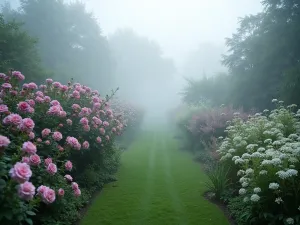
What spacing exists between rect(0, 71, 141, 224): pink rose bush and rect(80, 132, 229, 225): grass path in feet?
2.14

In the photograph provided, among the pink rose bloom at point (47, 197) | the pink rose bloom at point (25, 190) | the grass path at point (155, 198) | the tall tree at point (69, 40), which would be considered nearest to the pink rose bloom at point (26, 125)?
the pink rose bloom at point (47, 197)

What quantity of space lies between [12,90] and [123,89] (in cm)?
3966

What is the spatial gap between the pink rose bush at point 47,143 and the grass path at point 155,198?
0.65 meters

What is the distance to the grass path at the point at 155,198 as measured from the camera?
498 centimetres

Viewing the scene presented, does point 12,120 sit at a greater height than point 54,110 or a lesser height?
lesser

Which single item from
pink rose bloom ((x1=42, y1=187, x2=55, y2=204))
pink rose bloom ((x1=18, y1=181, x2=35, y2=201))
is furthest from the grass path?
pink rose bloom ((x1=18, y1=181, x2=35, y2=201))

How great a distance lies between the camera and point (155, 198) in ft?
20.1

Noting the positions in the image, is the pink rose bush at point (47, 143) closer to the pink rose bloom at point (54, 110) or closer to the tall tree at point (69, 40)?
the pink rose bloom at point (54, 110)

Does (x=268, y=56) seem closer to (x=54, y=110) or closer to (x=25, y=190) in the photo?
(x=54, y=110)

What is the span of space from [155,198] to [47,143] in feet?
10.6

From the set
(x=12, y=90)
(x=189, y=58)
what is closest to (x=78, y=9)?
(x=12, y=90)

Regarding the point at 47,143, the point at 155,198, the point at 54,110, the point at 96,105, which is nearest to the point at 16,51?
the point at 96,105

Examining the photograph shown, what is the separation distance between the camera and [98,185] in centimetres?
676

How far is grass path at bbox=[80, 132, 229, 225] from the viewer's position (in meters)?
4.98
